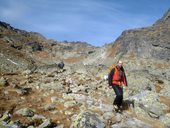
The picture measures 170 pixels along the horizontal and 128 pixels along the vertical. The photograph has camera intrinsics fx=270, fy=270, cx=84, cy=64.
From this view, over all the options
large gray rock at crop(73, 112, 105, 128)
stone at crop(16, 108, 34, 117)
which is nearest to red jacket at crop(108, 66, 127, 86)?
large gray rock at crop(73, 112, 105, 128)

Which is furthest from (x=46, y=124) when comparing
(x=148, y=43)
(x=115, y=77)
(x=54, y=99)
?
(x=148, y=43)

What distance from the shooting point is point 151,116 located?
16766 mm

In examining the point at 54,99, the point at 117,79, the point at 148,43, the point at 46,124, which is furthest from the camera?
the point at 148,43

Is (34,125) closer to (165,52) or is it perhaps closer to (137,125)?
(137,125)

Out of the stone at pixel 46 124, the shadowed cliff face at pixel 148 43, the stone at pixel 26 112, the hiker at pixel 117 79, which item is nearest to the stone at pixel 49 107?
the stone at pixel 26 112

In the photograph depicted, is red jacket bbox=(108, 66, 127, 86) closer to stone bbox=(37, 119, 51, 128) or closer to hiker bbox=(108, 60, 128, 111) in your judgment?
hiker bbox=(108, 60, 128, 111)

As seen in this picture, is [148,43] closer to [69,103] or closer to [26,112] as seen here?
[69,103]

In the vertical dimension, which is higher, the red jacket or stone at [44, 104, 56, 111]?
the red jacket

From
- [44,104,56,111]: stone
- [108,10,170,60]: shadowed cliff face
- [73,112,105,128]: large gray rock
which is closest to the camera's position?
[73,112,105,128]: large gray rock

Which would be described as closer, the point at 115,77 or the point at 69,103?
the point at 115,77

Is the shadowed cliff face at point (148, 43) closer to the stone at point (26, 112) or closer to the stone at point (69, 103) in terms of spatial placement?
the stone at point (69, 103)

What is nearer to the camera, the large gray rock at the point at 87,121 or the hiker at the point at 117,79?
the large gray rock at the point at 87,121

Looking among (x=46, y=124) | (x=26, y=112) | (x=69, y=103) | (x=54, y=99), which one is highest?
(x=54, y=99)

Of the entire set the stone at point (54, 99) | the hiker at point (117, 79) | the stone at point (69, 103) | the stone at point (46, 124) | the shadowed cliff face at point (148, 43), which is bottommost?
the stone at point (46, 124)
